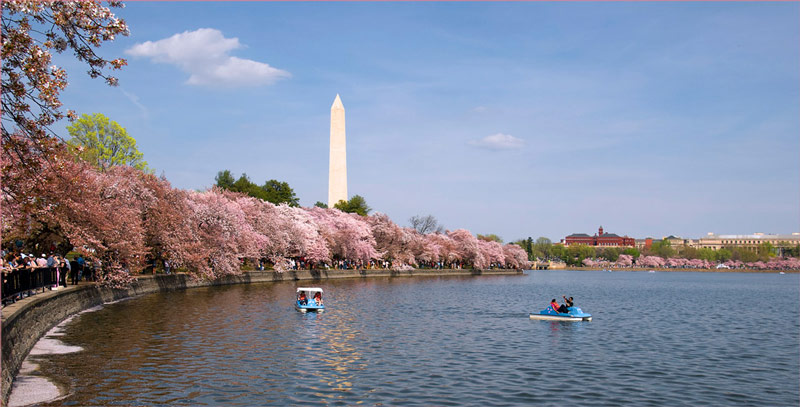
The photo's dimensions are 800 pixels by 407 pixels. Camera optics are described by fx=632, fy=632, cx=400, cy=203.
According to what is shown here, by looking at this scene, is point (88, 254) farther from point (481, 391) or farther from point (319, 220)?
point (319, 220)

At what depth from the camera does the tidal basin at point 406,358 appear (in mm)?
18688

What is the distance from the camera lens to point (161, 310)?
121 ft

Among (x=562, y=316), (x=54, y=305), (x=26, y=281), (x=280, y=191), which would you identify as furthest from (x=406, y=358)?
(x=280, y=191)

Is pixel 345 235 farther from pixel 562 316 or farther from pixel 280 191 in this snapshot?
pixel 562 316

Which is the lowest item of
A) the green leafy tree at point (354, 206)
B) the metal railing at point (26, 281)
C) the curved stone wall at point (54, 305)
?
the curved stone wall at point (54, 305)

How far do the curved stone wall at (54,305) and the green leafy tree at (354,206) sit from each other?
129 ft

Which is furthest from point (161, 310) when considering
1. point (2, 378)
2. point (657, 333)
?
point (657, 333)

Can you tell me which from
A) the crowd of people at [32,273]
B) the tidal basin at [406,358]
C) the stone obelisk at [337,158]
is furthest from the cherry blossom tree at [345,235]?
the crowd of people at [32,273]

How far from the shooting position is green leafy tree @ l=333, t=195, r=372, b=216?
111188 mm

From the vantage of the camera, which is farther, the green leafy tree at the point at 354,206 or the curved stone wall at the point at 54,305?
the green leafy tree at the point at 354,206

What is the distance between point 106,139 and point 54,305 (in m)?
49.5

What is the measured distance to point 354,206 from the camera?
128 metres

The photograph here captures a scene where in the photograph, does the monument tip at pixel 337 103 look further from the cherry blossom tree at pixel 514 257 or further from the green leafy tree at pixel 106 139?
the cherry blossom tree at pixel 514 257

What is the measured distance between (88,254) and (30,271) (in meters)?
11.4
